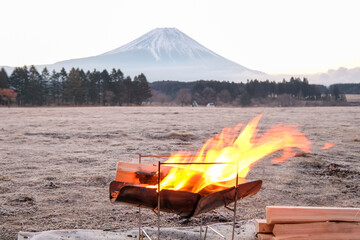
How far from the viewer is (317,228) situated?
2891mm

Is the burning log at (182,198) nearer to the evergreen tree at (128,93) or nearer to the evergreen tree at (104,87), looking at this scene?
the evergreen tree at (104,87)

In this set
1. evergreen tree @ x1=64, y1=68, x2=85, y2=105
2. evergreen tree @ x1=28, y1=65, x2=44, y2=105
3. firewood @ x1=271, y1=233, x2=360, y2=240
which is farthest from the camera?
evergreen tree @ x1=64, y1=68, x2=85, y2=105

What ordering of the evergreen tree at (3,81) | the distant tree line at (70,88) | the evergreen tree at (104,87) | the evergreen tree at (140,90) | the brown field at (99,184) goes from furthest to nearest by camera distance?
the evergreen tree at (140,90)
the evergreen tree at (104,87)
the distant tree line at (70,88)
the evergreen tree at (3,81)
the brown field at (99,184)

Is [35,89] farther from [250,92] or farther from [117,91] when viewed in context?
[250,92]

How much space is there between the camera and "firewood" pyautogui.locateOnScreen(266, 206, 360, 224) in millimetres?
2840

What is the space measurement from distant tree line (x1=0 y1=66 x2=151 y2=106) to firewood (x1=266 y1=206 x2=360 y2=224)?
54.1 metres

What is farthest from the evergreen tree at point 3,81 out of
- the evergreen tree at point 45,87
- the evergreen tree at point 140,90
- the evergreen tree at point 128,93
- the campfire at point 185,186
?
the campfire at point 185,186

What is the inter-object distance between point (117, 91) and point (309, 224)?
59223mm

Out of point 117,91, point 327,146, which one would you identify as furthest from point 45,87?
point 327,146

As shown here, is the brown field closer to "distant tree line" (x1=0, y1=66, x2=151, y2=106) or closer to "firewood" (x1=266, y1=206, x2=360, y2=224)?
"firewood" (x1=266, y1=206, x2=360, y2=224)

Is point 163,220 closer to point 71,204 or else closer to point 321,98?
point 71,204

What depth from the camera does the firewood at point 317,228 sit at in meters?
2.84

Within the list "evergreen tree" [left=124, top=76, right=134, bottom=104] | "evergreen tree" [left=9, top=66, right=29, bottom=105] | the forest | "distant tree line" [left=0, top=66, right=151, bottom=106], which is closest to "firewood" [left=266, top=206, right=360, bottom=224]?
the forest

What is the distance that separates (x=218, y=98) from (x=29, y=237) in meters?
72.2
